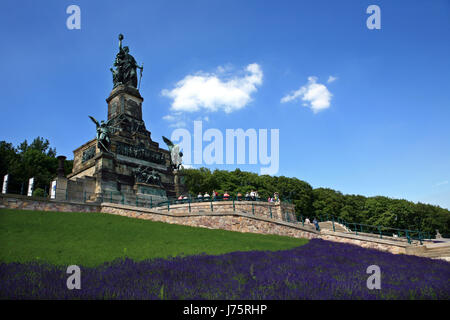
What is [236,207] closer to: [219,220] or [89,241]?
[219,220]

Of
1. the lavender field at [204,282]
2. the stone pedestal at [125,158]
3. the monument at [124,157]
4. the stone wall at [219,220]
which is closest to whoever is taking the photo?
the lavender field at [204,282]

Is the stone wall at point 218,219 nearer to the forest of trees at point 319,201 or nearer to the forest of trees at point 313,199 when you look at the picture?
the forest of trees at point 313,199

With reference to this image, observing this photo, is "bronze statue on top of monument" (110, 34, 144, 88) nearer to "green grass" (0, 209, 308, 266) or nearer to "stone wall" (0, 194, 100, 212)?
"stone wall" (0, 194, 100, 212)

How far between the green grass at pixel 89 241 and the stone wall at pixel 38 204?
1456 millimetres

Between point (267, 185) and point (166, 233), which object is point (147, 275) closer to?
point (166, 233)

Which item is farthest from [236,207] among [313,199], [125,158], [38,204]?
[313,199]

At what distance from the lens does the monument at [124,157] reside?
28.8m

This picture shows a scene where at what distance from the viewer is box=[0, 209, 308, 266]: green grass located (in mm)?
10109

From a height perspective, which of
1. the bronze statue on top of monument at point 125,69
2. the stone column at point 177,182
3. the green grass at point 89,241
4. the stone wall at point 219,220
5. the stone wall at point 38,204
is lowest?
the green grass at point 89,241

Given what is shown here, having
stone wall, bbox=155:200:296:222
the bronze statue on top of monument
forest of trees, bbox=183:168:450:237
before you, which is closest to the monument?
the bronze statue on top of monument

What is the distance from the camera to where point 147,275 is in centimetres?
762

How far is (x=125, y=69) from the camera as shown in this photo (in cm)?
4016

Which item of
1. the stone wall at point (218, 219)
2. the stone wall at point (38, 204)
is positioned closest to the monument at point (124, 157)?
the stone wall at point (38, 204)
